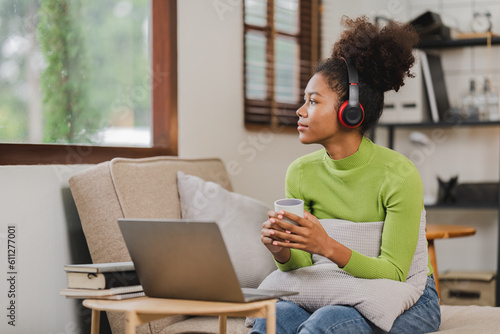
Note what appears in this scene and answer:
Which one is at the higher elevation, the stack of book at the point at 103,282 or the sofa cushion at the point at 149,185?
the sofa cushion at the point at 149,185

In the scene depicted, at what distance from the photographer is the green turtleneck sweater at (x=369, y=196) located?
155cm

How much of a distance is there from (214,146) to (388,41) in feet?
4.26

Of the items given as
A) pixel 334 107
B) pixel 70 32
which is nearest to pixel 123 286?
pixel 334 107

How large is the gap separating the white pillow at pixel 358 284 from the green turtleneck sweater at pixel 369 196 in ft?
0.09

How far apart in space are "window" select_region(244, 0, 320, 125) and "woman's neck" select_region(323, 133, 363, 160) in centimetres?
138

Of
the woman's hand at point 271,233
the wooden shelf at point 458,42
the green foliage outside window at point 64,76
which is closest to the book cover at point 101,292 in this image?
the woman's hand at point 271,233

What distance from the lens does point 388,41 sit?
5.58ft

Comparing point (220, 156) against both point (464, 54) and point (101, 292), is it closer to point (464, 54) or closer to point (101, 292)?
point (101, 292)

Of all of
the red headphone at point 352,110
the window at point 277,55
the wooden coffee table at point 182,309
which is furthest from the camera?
the window at point 277,55

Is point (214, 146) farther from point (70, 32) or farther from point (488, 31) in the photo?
point (488, 31)

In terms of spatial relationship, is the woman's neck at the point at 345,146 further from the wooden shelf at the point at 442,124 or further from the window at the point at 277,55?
the wooden shelf at the point at 442,124

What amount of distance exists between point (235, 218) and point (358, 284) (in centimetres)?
75

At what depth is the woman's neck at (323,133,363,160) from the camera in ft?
5.55

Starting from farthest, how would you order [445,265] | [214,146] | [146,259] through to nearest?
1. [445,265]
2. [214,146]
3. [146,259]
